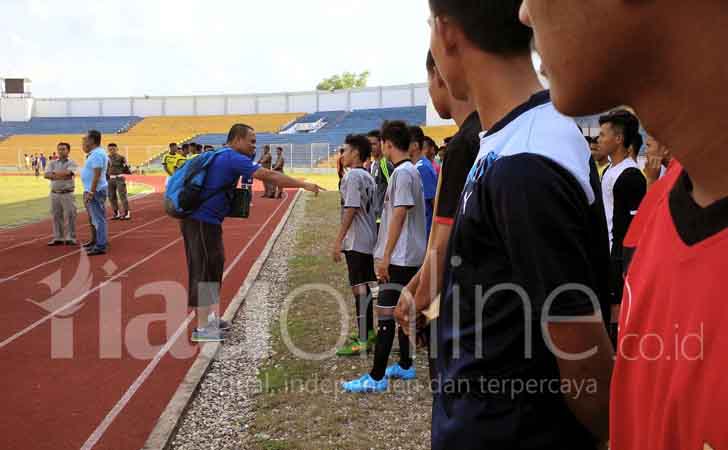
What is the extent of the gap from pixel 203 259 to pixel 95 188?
5965 millimetres

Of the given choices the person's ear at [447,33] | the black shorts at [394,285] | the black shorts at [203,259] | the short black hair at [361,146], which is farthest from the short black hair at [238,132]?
the person's ear at [447,33]

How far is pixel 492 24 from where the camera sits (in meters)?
1.55

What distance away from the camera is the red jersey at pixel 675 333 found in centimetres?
69

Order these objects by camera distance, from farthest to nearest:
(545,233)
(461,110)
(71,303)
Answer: (71,303)
(461,110)
(545,233)

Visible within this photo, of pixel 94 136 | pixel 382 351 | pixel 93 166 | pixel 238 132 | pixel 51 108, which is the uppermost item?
pixel 51 108

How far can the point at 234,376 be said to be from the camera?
5145 mm

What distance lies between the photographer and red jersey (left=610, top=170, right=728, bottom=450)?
688 mm

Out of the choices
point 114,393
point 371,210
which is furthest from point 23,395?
point 371,210

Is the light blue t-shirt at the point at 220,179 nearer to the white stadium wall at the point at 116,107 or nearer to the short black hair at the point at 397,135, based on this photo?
the short black hair at the point at 397,135

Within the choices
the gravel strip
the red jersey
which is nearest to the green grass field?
the gravel strip

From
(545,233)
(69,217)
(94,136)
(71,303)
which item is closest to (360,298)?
(71,303)

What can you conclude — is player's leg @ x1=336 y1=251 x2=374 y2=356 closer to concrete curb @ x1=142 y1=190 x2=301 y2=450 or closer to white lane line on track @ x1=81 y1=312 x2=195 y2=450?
concrete curb @ x1=142 y1=190 x2=301 y2=450

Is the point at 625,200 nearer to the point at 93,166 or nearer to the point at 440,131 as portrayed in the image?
the point at 93,166

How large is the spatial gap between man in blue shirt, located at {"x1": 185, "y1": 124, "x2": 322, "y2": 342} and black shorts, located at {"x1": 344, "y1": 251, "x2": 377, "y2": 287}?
0.94m
